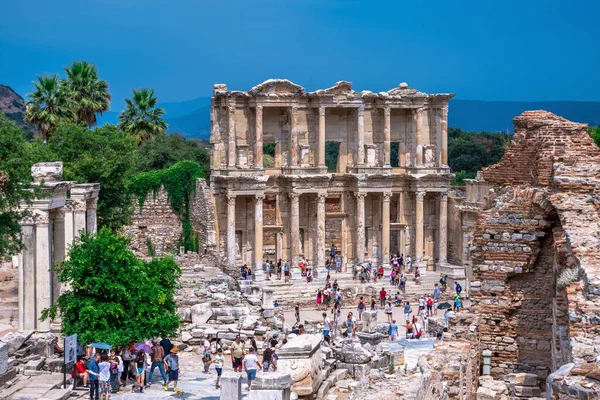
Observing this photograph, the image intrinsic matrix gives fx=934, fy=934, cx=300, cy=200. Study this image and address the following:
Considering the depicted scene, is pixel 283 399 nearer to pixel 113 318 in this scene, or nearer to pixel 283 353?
pixel 283 353

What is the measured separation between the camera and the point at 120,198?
128 ft

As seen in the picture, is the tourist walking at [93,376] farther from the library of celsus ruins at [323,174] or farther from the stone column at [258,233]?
the library of celsus ruins at [323,174]

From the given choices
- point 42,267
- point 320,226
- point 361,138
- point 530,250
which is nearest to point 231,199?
point 320,226

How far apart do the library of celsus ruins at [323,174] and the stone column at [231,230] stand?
0.05m

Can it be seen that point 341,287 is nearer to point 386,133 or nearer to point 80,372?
point 386,133

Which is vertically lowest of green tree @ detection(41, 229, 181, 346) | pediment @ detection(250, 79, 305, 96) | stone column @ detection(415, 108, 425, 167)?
green tree @ detection(41, 229, 181, 346)

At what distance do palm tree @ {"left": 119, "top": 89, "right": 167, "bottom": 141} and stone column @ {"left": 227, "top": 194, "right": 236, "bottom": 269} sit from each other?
35.4 ft

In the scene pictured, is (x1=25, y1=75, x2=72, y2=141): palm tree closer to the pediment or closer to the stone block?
the pediment

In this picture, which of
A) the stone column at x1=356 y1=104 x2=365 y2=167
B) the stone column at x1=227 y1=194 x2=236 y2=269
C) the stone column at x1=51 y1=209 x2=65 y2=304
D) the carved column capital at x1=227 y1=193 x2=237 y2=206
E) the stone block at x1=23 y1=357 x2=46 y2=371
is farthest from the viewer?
the stone column at x1=356 y1=104 x2=365 y2=167

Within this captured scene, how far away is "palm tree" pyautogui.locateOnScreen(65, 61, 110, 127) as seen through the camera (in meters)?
46.4

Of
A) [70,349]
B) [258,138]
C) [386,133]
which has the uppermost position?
[386,133]

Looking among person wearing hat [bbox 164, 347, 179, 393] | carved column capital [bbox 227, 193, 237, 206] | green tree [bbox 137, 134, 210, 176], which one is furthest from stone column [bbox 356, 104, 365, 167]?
person wearing hat [bbox 164, 347, 179, 393]

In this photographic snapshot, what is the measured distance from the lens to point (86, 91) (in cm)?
4697

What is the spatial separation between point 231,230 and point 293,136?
5507mm
